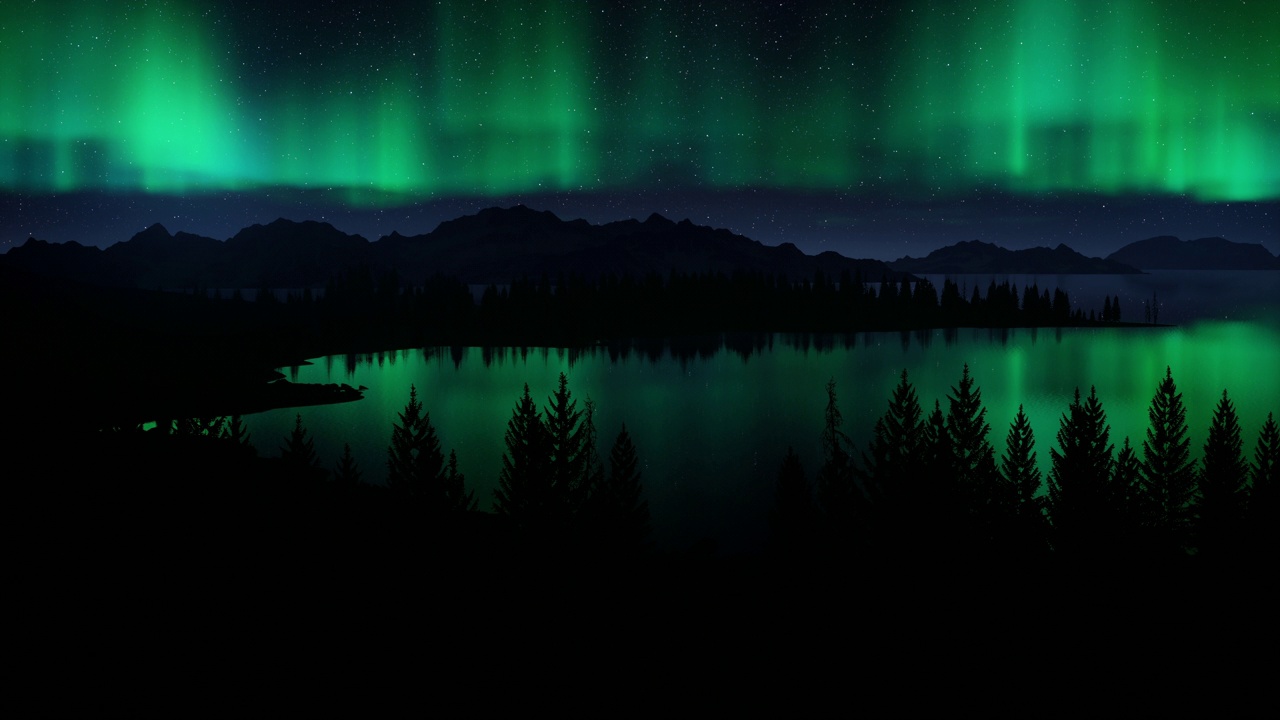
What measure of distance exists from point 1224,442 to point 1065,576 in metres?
25.6

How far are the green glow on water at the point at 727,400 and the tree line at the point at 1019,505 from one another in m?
10.6

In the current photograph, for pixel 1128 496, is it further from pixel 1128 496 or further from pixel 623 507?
pixel 623 507

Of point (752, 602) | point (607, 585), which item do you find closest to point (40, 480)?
point (607, 585)

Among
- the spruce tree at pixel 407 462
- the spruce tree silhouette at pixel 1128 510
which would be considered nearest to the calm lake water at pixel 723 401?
the spruce tree at pixel 407 462

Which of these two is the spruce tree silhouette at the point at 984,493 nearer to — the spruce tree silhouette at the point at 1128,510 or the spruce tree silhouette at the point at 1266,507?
the spruce tree silhouette at the point at 1128,510

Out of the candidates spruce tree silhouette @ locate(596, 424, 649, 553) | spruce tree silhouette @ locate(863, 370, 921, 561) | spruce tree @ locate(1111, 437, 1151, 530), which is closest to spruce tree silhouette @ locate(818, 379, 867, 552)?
spruce tree silhouette @ locate(863, 370, 921, 561)

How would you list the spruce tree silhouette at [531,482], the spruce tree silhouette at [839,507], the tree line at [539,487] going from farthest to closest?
the spruce tree silhouette at [531,482]
the tree line at [539,487]
the spruce tree silhouette at [839,507]

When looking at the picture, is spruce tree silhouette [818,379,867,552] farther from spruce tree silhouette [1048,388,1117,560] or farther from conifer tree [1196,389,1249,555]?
conifer tree [1196,389,1249,555]

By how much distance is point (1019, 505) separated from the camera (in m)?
58.5

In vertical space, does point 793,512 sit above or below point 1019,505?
above

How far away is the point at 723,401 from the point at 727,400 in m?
1.24

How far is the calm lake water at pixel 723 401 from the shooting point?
74.9 meters

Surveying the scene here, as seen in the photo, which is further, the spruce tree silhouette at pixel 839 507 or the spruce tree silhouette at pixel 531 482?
the spruce tree silhouette at pixel 531 482

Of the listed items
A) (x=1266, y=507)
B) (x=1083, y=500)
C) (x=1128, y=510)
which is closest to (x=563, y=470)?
(x=1083, y=500)
